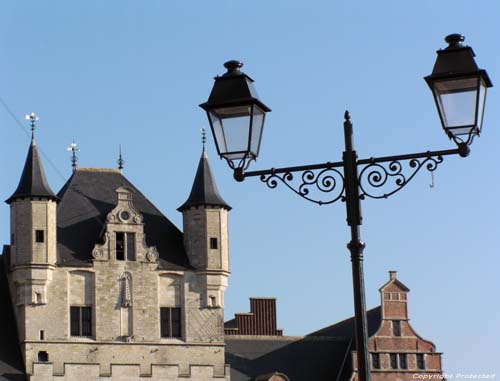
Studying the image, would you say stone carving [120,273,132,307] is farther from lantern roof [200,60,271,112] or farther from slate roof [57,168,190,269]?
lantern roof [200,60,271,112]

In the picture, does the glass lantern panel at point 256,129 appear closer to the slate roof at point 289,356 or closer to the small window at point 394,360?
the slate roof at point 289,356

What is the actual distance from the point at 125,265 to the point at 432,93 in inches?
1779

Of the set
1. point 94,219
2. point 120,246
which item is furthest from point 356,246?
point 94,219

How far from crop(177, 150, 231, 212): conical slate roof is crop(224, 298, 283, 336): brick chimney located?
9.63 m

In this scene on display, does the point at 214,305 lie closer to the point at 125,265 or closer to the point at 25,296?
the point at 125,265

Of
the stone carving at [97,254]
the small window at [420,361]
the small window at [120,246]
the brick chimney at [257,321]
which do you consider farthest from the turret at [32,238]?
the small window at [420,361]

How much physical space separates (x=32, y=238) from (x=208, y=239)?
731 centimetres

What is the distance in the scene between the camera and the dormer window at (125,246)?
192ft

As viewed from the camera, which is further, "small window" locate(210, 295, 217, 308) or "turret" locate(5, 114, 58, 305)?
"small window" locate(210, 295, 217, 308)

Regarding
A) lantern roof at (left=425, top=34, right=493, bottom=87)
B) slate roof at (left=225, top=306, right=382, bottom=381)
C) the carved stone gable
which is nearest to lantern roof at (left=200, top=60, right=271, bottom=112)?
lantern roof at (left=425, top=34, right=493, bottom=87)

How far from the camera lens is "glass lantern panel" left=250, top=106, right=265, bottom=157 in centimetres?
1409

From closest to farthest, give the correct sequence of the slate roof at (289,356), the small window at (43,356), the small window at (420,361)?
1. the small window at (43,356)
2. the small window at (420,361)
3. the slate roof at (289,356)

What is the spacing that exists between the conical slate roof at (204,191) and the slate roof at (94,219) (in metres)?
1.34

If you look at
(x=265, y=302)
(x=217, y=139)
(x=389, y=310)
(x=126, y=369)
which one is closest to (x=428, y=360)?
(x=389, y=310)
